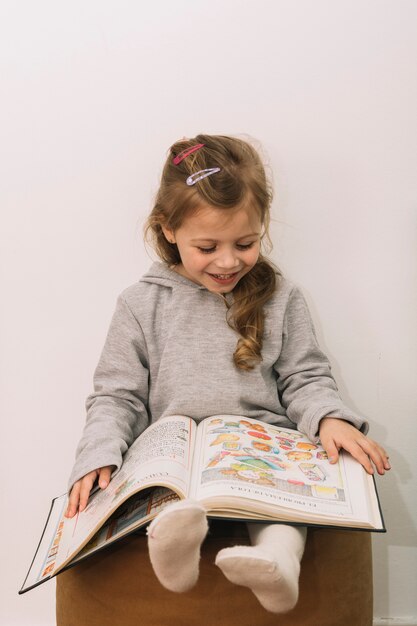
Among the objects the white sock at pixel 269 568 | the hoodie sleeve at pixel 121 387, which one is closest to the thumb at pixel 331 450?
the white sock at pixel 269 568

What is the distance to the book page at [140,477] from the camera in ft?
2.84

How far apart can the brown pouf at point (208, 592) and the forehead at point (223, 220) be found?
0.43 m

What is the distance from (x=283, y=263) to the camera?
1.33 m

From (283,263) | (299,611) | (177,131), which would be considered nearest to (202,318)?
(283,263)

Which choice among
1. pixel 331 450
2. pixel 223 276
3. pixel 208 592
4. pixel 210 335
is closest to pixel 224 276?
pixel 223 276

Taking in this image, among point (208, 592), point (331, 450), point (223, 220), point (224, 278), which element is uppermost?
point (223, 220)

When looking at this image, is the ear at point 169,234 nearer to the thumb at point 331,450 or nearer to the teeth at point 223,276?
the teeth at point 223,276

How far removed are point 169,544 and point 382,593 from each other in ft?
2.59

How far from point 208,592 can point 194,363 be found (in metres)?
0.38

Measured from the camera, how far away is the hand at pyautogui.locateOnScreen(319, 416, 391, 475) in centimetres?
98

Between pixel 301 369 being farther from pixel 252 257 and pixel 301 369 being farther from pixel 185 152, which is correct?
pixel 185 152

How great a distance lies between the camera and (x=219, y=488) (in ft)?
2.79

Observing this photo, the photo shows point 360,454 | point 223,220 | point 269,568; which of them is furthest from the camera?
point 223,220

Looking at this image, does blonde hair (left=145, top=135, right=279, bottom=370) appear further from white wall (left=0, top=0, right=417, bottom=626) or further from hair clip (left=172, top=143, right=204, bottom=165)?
white wall (left=0, top=0, right=417, bottom=626)
